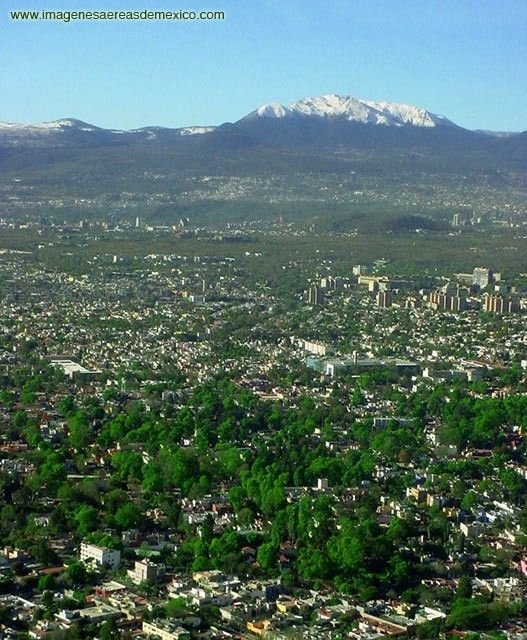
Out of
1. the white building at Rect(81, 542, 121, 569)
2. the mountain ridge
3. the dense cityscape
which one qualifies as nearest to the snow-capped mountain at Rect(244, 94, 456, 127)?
the mountain ridge

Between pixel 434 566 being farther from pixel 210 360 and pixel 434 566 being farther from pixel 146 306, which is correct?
pixel 146 306

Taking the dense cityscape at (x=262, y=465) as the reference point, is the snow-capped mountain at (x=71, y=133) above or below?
above

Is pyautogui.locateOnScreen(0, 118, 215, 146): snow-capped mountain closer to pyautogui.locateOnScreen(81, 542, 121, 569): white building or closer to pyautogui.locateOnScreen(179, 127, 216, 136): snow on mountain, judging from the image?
pyautogui.locateOnScreen(179, 127, 216, 136): snow on mountain

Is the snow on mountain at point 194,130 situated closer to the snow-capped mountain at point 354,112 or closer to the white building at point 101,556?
the snow-capped mountain at point 354,112

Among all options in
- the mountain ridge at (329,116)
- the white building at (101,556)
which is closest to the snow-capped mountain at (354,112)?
the mountain ridge at (329,116)

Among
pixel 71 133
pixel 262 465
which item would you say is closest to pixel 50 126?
pixel 71 133

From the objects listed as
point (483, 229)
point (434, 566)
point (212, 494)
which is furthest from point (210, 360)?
point (483, 229)
